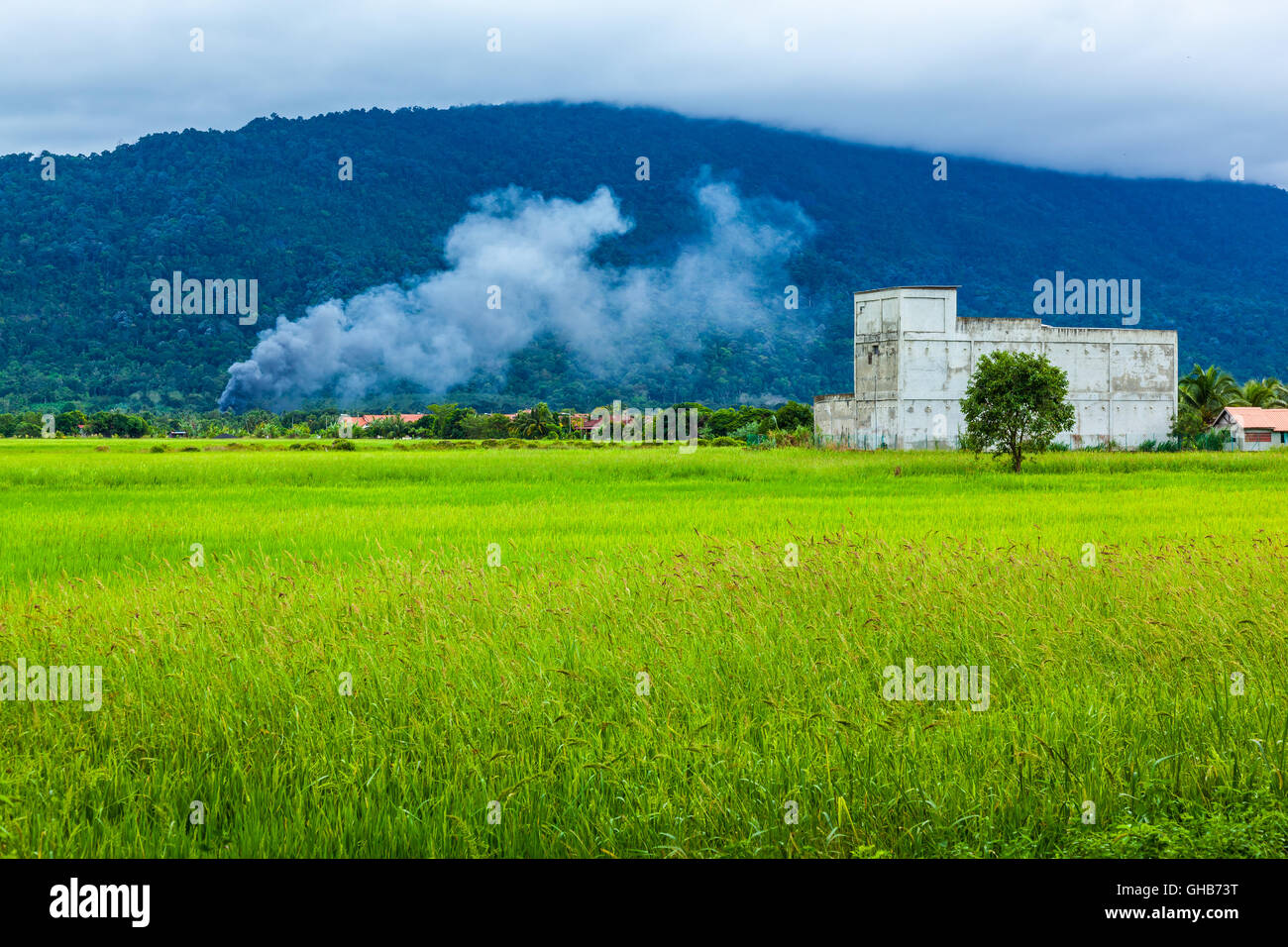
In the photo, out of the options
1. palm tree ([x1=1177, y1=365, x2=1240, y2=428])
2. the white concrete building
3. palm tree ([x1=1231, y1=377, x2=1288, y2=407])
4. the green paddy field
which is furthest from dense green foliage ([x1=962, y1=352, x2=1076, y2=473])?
palm tree ([x1=1231, y1=377, x2=1288, y2=407])

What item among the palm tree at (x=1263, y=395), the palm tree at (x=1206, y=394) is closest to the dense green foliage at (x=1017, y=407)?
the palm tree at (x=1206, y=394)

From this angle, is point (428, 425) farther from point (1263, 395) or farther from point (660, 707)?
point (660, 707)

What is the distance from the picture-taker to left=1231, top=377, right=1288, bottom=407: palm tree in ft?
264

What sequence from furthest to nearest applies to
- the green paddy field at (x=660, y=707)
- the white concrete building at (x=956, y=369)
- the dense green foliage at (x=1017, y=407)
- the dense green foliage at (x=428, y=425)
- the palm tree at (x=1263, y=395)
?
the dense green foliage at (x=428, y=425) < the palm tree at (x=1263, y=395) < the white concrete building at (x=956, y=369) < the dense green foliage at (x=1017, y=407) < the green paddy field at (x=660, y=707)

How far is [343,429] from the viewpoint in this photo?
11512 cm

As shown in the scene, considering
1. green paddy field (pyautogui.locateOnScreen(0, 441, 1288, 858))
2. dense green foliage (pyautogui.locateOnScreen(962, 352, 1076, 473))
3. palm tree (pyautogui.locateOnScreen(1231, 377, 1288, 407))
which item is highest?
palm tree (pyautogui.locateOnScreen(1231, 377, 1288, 407))

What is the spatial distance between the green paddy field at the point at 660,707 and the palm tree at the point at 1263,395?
253 feet

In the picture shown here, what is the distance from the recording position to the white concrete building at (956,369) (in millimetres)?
66125

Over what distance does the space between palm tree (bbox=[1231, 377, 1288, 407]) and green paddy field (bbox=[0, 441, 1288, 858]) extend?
253ft

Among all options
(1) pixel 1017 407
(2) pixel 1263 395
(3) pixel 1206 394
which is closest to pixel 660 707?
(1) pixel 1017 407

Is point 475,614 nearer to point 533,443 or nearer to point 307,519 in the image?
point 307,519

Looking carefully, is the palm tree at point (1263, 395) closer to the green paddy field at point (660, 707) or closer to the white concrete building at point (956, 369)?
the white concrete building at point (956, 369)

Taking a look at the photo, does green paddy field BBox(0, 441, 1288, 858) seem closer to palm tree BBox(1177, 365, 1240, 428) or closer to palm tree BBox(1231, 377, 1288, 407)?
palm tree BBox(1177, 365, 1240, 428)
